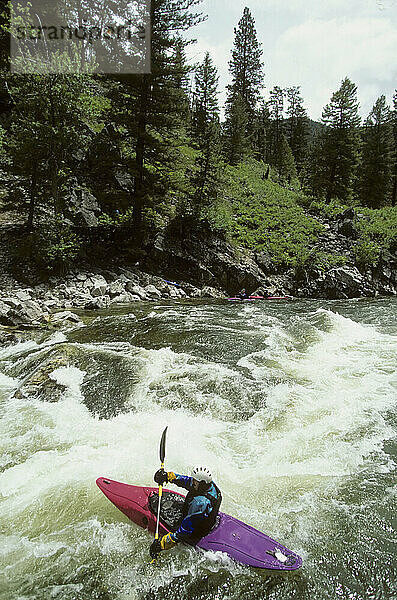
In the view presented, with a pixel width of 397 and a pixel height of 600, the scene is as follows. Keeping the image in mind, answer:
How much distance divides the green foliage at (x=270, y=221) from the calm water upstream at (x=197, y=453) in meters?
10.3

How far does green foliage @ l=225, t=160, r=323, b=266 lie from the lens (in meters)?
19.1

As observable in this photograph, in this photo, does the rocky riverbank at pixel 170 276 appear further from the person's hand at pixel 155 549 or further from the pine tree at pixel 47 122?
the person's hand at pixel 155 549

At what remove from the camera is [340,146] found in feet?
88.6

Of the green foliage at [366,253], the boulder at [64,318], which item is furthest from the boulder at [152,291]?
the green foliage at [366,253]

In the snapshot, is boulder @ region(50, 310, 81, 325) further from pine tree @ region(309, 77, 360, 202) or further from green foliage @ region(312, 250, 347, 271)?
pine tree @ region(309, 77, 360, 202)

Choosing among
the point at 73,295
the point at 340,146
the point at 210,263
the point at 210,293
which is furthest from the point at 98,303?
the point at 340,146

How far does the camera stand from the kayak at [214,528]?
3414 millimetres

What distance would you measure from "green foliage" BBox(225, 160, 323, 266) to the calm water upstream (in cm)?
1028

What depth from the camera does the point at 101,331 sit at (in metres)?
9.31

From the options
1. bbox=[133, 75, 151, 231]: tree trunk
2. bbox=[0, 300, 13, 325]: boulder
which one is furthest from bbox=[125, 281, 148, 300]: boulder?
bbox=[0, 300, 13, 325]: boulder

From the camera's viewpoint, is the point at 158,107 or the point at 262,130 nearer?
the point at 158,107

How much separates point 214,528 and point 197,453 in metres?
1.49

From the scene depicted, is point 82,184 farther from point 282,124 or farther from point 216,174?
point 282,124

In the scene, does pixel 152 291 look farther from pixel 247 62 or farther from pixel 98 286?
pixel 247 62
